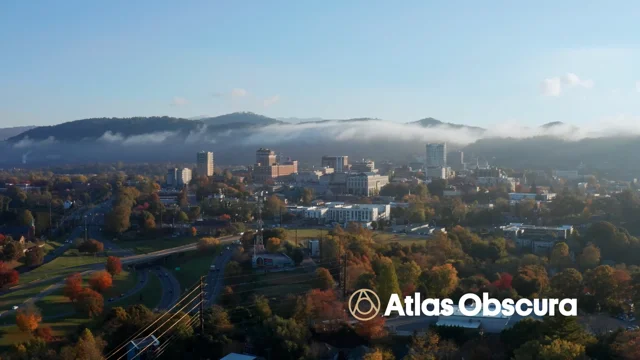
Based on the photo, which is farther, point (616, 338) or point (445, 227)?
point (445, 227)

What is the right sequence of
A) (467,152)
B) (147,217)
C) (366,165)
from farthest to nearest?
(467,152) → (366,165) → (147,217)

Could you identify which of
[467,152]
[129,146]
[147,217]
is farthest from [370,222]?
[129,146]

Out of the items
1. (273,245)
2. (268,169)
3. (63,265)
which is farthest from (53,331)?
(268,169)

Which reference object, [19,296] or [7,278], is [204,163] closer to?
[7,278]

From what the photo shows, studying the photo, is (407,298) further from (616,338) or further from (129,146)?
(129,146)

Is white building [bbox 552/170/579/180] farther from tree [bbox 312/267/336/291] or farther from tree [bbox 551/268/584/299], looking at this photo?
tree [bbox 312/267/336/291]

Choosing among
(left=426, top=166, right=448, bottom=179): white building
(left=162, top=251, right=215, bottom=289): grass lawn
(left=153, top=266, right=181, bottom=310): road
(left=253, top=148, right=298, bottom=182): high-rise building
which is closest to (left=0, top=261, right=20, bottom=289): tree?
(left=153, top=266, right=181, bottom=310): road

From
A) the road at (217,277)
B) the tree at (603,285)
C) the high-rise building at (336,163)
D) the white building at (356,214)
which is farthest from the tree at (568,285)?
the high-rise building at (336,163)
